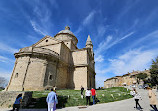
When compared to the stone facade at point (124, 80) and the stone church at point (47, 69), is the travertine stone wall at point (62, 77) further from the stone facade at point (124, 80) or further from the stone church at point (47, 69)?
the stone facade at point (124, 80)

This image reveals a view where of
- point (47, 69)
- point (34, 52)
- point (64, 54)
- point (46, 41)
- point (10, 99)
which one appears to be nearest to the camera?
point (10, 99)

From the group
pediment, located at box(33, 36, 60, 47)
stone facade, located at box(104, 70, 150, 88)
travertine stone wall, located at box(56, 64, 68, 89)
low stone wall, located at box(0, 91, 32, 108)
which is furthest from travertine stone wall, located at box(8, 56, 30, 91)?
stone facade, located at box(104, 70, 150, 88)

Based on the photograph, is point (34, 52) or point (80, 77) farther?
point (80, 77)

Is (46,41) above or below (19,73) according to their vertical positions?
above

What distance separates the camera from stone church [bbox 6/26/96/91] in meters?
15.6

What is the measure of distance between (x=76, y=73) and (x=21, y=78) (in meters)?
12.5

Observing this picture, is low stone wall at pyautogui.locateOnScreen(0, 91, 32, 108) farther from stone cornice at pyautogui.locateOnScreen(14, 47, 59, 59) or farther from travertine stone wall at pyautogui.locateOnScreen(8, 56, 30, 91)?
stone cornice at pyautogui.locateOnScreen(14, 47, 59, 59)

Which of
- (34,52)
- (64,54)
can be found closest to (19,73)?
(34,52)

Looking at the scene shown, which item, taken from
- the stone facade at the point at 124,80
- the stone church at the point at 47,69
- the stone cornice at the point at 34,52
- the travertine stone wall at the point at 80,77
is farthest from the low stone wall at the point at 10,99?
the stone facade at the point at 124,80

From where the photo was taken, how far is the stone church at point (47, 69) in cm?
1556

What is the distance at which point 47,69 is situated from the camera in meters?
17.3

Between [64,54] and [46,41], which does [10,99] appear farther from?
[46,41]

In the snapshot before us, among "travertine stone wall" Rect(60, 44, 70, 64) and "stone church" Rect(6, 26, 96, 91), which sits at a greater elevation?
"travertine stone wall" Rect(60, 44, 70, 64)

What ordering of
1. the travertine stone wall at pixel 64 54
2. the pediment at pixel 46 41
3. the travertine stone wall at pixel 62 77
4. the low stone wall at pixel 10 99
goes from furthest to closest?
the pediment at pixel 46 41 < the travertine stone wall at pixel 64 54 < the travertine stone wall at pixel 62 77 < the low stone wall at pixel 10 99
